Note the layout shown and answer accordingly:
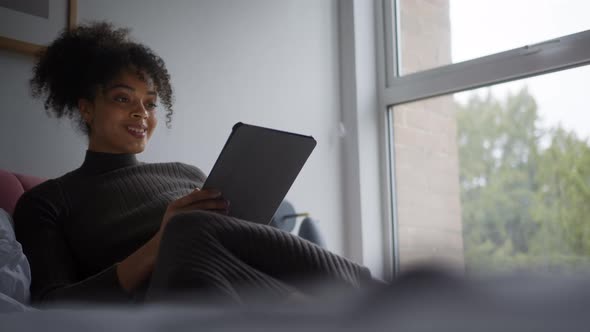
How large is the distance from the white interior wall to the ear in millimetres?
196

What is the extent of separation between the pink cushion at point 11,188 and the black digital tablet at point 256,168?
0.55 meters

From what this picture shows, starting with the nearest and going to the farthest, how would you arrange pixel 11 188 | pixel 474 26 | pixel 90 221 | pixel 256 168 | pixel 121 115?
pixel 256 168, pixel 90 221, pixel 11 188, pixel 121 115, pixel 474 26

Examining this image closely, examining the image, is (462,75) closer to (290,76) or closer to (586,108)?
(586,108)

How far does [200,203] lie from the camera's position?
1146mm

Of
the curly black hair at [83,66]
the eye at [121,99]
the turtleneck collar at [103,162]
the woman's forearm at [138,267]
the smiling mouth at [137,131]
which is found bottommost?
the woman's forearm at [138,267]

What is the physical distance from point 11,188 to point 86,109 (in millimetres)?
282

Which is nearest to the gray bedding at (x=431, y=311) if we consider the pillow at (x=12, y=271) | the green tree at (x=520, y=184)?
the pillow at (x=12, y=271)

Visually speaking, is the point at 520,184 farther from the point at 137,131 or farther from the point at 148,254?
the point at 148,254

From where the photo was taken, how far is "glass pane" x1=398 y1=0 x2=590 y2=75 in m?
2.36

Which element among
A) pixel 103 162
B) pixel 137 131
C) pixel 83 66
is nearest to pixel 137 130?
pixel 137 131

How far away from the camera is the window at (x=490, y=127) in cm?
228

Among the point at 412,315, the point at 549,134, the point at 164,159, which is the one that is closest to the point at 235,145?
the point at 412,315

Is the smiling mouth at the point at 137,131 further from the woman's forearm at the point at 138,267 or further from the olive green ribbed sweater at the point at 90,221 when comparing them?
the woman's forearm at the point at 138,267

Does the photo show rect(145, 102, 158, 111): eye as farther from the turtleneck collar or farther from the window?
the window
